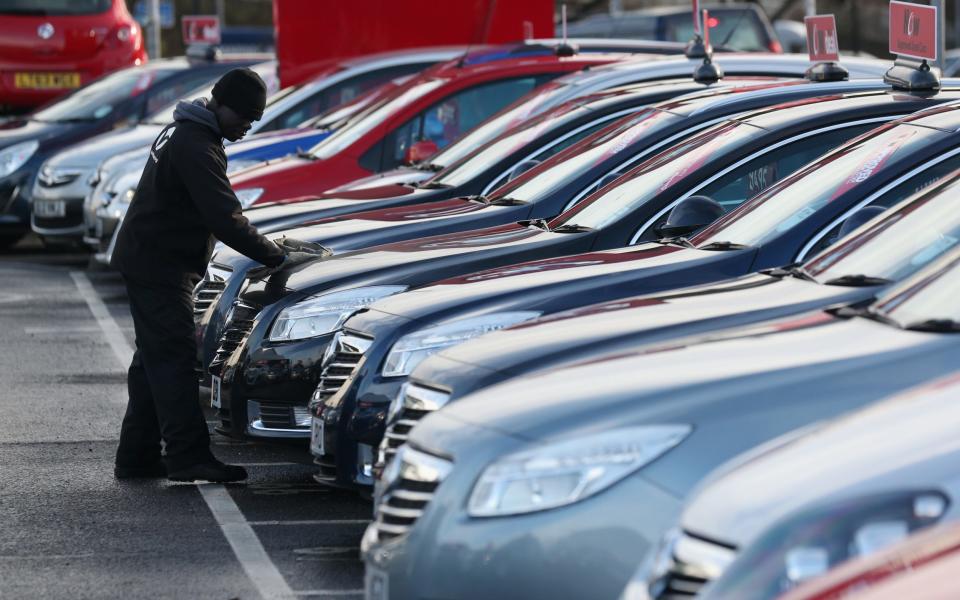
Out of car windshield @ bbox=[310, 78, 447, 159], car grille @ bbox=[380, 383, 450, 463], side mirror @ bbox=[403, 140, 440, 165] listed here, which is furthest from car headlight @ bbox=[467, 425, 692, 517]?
car windshield @ bbox=[310, 78, 447, 159]

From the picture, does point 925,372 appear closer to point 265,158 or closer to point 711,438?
point 711,438

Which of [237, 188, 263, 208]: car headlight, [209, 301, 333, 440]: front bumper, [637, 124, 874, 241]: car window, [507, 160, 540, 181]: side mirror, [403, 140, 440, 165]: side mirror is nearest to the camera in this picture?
[209, 301, 333, 440]: front bumper

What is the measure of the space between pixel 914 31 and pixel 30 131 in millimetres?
10730

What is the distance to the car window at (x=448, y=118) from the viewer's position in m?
12.5

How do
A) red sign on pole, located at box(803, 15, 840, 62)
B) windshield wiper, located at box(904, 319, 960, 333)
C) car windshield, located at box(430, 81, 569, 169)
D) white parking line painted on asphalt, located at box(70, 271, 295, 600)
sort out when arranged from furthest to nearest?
car windshield, located at box(430, 81, 569, 169), red sign on pole, located at box(803, 15, 840, 62), white parking line painted on asphalt, located at box(70, 271, 295, 600), windshield wiper, located at box(904, 319, 960, 333)

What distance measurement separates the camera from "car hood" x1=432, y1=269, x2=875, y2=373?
503cm

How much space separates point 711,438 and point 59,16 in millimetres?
20033

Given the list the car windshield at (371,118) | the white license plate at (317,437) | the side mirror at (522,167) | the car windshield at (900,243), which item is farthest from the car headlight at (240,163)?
the car windshield at (900,243)

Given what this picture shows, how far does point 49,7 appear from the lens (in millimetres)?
22859

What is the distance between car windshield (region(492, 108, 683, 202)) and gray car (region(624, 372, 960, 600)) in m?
4.90

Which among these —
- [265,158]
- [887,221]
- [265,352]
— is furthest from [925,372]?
[265,158]

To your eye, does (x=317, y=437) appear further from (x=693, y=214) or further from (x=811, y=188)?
(x=811, y=188)

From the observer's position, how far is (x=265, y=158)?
45.8 feet

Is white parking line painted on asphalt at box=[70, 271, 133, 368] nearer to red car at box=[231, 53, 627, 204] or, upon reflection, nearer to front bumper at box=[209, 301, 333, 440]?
red car at box=[231, 53, 627, 204]
